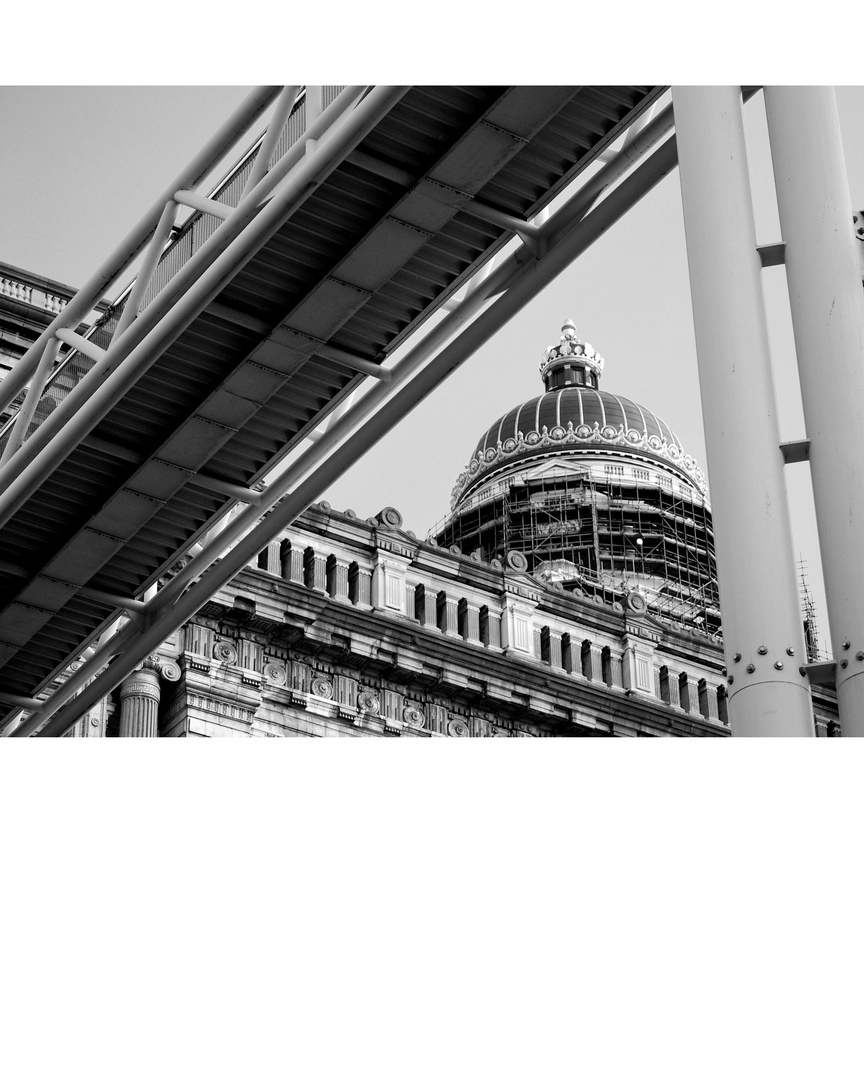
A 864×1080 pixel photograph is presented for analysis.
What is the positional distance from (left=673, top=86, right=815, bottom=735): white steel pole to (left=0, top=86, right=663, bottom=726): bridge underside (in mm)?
3301

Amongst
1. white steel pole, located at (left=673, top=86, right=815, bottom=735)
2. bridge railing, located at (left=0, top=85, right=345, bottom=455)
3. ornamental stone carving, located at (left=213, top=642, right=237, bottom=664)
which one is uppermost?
ornamental stone carving, located at (left=213, top=642, right=237, bottom=664)

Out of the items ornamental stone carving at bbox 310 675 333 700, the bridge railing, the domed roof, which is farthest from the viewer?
the domed roof

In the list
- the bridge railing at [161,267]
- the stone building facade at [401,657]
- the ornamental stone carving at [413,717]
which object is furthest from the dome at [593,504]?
the bridge railing at [161,267]

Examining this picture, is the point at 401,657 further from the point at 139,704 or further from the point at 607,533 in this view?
the point at 607,533

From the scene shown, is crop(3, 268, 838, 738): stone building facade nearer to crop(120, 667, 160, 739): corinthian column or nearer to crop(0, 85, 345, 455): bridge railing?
crop(120, 667, 160, 739): corinthian column

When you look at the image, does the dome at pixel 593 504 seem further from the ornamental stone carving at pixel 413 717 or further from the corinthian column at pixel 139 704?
the corinthian column at pixel 139 704

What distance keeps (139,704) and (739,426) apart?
21726mm

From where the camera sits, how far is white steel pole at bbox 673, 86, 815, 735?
11.2 metres

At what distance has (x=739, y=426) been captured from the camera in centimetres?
1208

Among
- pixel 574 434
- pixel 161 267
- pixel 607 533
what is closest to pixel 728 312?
pixel 161 267

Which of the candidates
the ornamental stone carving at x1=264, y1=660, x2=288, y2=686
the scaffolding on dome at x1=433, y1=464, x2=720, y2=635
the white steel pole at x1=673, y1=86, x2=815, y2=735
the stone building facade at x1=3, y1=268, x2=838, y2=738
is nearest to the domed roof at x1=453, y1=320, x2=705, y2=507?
the scaffolding on dome at x1=433, y1=464, x2=720, y2=635

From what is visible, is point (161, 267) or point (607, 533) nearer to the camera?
point (161, 267)

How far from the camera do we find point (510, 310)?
1820cm

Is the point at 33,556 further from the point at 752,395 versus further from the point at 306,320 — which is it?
the point at 752,395
